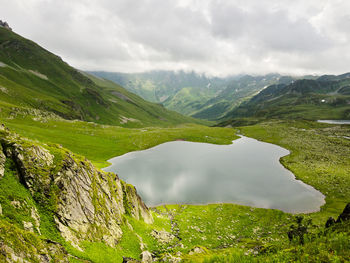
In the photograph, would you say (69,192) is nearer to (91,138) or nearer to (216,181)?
(216,181)

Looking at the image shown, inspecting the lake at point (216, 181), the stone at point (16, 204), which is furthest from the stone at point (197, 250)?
the lake at point (216, 181)

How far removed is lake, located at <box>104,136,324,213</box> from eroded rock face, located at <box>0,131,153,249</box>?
29688 millimetres

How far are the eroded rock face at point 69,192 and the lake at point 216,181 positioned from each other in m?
29.7

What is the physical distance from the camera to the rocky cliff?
52.6 ft

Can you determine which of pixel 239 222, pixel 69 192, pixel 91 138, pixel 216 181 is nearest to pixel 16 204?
pixel 69 192

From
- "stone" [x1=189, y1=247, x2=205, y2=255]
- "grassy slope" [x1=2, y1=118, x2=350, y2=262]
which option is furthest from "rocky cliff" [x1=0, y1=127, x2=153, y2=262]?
"stone" [x1=189, y1=247, x2=205, y2=255]

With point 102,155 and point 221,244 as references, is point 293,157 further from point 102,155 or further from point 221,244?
point 102,155

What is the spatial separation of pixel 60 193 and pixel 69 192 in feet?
4.64

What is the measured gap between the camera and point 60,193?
59.6ft

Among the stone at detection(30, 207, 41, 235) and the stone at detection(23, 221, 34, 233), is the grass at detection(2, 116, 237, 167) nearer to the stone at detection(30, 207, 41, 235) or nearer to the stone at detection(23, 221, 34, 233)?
the stone at detection(30, 207, 41, 235)

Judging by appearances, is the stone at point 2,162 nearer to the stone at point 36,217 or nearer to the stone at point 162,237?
the stone at point 36,217

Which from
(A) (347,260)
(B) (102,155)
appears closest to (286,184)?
(A) (347,260)

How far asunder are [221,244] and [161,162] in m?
61.3

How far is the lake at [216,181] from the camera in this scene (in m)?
54.1
